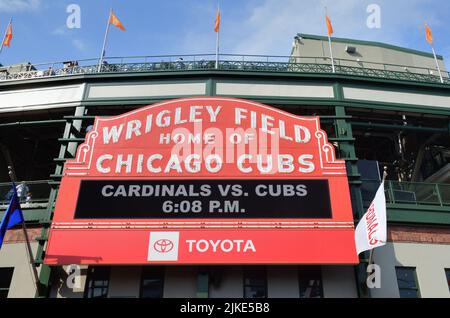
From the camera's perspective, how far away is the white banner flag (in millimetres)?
11031

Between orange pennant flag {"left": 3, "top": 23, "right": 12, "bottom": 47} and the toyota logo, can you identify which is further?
orange pennant flag {"left": 3, "top": 23, "right": 12, "bottom": 47}

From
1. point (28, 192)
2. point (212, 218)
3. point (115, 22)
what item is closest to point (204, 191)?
point (212, 218)

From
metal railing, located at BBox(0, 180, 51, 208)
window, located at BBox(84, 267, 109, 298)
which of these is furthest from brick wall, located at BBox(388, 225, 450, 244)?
metal railing, located at BBox(0, 180, 51, 208)

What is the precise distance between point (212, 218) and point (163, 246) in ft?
5.20

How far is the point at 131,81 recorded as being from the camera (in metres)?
16.7

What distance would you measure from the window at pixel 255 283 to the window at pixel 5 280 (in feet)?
23.4

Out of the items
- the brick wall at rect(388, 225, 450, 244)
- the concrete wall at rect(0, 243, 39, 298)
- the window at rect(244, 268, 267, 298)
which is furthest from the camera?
the brick wall at rect(388, 225, 450, 244)

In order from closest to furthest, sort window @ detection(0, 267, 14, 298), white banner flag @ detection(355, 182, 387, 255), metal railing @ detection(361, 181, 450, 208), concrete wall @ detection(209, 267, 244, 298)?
white banner flag @ detection(355, 182, 387, 255)
concrete wall @ detection(209, 267, 244, 298)
window @ detection(0, 267, 14, 298)
metal railing @ detection(361, 181, 450, 208)

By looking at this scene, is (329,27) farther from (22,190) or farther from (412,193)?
(22,190)

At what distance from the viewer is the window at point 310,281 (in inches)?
505

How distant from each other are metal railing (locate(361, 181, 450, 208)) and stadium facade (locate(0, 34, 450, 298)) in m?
0.04

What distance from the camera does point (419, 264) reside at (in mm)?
13562

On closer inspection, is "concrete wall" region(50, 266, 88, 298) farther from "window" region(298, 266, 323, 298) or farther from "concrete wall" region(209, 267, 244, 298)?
"window" region(298, 266, 323, 298)

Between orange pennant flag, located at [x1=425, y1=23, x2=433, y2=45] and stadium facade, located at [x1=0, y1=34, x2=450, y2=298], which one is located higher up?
orange pennant flag, located at [x1=425, y1=23, x2=433, y2=45]
